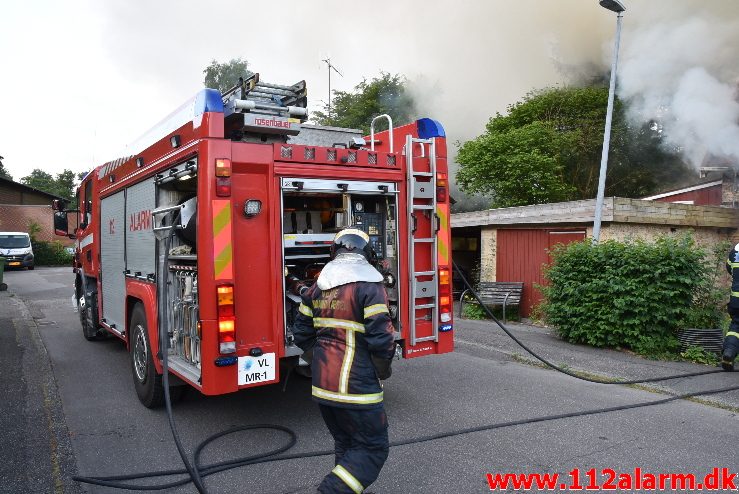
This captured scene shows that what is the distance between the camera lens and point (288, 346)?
14.0 ft

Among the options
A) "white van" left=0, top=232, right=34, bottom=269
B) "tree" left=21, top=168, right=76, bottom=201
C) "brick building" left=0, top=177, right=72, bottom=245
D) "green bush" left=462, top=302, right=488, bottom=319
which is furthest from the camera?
"tree" left=21, top=168, right=76, bottom=201

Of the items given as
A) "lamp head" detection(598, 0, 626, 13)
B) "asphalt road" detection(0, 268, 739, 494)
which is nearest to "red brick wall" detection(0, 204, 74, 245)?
"asphalt road" detection(0, 268, 739, 494)

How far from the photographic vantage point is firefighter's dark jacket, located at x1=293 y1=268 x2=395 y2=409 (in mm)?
2887

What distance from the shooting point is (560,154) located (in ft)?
73.0

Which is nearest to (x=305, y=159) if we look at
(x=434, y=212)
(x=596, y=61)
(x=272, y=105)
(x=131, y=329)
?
(x=272, y=105)

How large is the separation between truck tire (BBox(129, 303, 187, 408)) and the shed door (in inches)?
287

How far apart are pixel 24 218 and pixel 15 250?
11098mm

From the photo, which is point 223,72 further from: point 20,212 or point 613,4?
point 613,4

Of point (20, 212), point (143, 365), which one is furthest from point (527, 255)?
point (20, 212)

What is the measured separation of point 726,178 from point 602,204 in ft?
31.3

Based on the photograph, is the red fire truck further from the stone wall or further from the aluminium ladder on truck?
the stone wall

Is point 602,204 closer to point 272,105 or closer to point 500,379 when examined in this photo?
point 500,379

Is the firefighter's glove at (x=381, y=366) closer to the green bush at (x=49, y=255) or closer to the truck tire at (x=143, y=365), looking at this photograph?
the truck tire at (x=143, y=365)

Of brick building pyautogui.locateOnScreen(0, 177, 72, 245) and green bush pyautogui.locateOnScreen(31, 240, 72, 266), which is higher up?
brick building pyautogui.locateOnScreen(0, 177, 72, 245)
